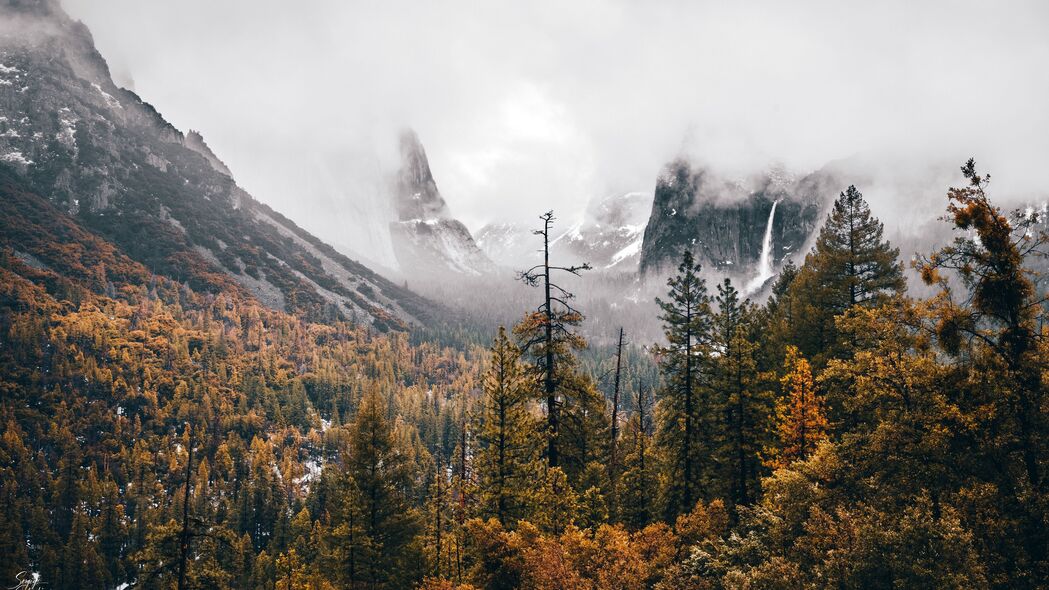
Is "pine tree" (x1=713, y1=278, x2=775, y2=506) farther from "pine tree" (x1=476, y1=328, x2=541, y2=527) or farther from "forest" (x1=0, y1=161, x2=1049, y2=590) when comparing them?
"pine tree" (x1=476, y1=328, x2=541, y2=527)

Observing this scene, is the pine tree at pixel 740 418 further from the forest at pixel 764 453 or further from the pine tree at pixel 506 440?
the pine tree at pixel 506 440

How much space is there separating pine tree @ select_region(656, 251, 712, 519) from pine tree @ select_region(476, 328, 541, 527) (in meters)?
7.94

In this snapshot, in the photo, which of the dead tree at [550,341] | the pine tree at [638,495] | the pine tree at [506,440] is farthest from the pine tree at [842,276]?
the pine tree at [506,440]

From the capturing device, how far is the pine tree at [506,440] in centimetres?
2014

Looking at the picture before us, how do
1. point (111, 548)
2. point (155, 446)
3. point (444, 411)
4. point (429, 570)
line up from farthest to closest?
point (444, 411), point (155, 446), point (111, 548), point (429, 570)

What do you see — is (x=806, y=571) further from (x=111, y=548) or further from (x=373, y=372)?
(x=373, y=372)

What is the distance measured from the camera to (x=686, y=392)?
25578 mm

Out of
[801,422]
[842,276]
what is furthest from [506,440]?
[842,276]

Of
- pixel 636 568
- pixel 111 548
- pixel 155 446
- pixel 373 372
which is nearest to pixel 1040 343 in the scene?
pixel 636 568

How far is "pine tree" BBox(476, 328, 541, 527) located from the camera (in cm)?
2014

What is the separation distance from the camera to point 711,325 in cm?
2594

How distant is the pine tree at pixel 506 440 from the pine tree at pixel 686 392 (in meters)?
7.94

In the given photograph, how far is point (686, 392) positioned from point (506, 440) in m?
9.66

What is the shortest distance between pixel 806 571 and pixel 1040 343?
8411 millimetres
